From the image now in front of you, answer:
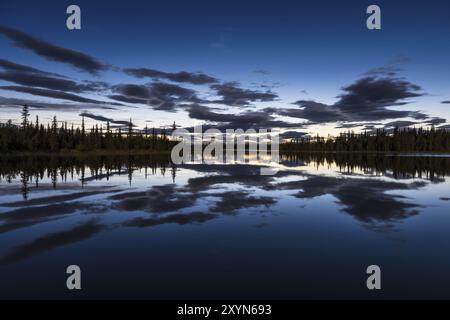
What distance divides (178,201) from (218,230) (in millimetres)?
6725

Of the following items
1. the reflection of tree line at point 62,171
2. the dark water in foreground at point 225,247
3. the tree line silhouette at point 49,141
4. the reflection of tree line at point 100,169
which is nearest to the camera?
the dark water in foreground at point 225,247

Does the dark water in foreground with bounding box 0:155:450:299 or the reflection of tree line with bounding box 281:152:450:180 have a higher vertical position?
the reflection of tree line with bounding box 281:152:450:180

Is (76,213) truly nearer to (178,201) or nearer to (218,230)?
(178,201)

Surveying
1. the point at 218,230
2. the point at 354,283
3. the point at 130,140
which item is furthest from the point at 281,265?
the point at 130,140

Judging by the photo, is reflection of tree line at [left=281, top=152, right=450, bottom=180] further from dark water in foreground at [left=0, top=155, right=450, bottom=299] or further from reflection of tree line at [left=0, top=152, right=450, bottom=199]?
dark water in foreground at [left=0, top=155, right=450, bottom=299]

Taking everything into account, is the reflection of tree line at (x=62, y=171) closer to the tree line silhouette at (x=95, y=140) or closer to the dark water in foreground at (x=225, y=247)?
the dark water in foreground at (x=225, y=247)

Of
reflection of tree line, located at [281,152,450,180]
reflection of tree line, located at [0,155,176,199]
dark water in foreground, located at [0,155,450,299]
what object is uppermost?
reflection of tree line, located at [0,155,176,199]

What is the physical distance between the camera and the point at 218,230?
38.5 feet

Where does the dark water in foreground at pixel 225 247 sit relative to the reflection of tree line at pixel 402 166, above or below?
below

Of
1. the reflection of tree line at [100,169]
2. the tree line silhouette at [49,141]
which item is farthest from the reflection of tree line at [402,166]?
the tree line silhouette at [49,141]

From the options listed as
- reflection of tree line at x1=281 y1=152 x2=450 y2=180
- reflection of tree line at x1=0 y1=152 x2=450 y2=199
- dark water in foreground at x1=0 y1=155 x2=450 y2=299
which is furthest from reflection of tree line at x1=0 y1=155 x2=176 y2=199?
reflection of tree line at x1=281 y1=152 x2=450 y2=180

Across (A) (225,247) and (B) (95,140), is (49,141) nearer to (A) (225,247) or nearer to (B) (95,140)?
(B) (95,140)

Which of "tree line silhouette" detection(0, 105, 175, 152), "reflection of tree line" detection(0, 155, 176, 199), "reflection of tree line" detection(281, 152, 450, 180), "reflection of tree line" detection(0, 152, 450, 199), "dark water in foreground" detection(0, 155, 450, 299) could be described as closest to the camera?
"dark water in foreground" detection(0, 155, 450, 299)

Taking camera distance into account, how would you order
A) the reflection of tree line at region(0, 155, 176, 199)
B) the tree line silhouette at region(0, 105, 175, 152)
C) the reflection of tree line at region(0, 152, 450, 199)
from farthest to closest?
the tree line silhouette at region(0, 105, 175, 152), the reflection of tree line at region(0, 152, 450, 199), the reflection of tree line at region(0, 155, 176, 199)
